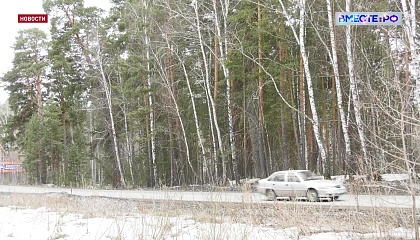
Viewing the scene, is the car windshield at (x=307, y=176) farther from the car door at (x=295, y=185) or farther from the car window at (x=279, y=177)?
the car window at (x=279, y=177)

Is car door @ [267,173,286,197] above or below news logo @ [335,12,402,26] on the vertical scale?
below

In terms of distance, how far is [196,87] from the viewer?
28578 millimetres

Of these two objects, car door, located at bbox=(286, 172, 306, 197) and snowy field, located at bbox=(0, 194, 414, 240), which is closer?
snowy field, located at bbox=(0, 194, 414, 240)

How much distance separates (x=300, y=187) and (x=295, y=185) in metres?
0.20

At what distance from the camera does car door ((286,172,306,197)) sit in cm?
1519

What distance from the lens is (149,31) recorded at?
27094mm

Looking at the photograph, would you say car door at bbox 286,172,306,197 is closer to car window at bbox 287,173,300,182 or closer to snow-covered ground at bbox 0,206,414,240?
car window at bbox 287,173,300,182

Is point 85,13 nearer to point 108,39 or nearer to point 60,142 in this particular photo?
point 108,39

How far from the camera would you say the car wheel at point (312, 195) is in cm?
1478

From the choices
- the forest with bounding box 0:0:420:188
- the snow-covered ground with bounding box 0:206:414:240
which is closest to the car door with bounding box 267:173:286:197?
the forest with bounding box 0:0:420:188

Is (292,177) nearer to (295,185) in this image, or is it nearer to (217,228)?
(295,185)

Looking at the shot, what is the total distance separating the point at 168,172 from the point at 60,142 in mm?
11567

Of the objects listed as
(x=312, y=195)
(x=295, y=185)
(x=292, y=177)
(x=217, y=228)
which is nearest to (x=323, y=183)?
(x=312, y=195)

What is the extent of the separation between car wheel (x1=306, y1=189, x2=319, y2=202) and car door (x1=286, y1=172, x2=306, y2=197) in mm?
212
